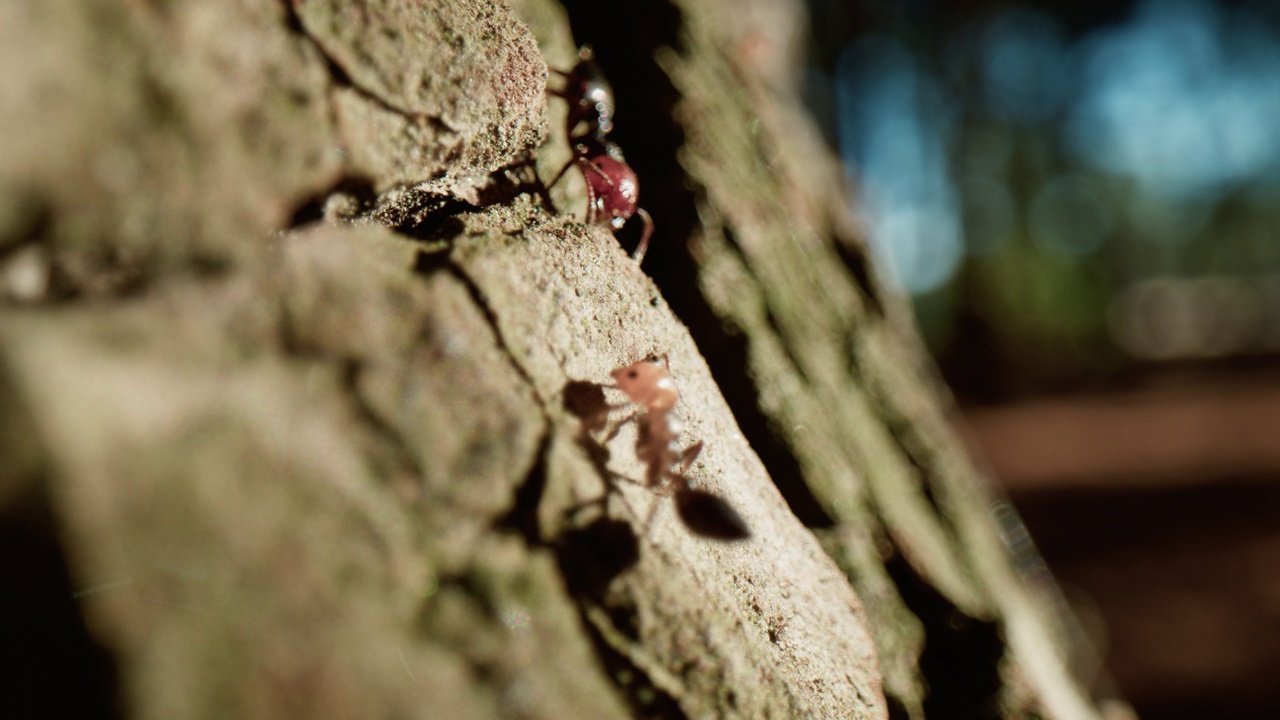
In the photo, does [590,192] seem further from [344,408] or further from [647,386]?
[344,408]

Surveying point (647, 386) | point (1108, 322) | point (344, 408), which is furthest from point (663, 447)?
point (1108, 322)

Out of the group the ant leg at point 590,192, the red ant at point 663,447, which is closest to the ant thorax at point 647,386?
the red ant at point 663,447

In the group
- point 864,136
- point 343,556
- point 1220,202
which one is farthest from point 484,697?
point 1220,202

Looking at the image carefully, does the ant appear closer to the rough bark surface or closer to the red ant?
the rough bark surface

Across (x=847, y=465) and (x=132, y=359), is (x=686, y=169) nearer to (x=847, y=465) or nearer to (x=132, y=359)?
(x=847, y=465)

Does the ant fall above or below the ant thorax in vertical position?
above

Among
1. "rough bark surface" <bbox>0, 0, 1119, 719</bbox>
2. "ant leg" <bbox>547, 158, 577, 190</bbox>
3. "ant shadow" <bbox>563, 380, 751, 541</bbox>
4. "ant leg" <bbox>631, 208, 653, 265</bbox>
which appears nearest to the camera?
"rough bark surface" <bbox>0, 0, 1119, 719</bbox>

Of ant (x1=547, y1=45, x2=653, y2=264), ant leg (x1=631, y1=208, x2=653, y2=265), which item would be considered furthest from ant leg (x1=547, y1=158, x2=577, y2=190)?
ant leg (x1=631, y1=208, x2=653, y2=265)

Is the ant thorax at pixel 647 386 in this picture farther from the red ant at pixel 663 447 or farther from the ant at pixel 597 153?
the ant at pixel 597 153
